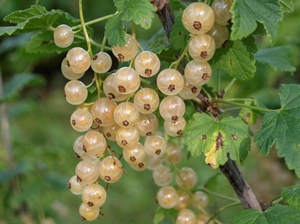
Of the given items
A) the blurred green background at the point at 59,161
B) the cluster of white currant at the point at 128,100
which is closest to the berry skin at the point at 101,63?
the cluster of white currant at the point at 128,100

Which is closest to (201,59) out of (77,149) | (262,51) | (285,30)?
(77,149)

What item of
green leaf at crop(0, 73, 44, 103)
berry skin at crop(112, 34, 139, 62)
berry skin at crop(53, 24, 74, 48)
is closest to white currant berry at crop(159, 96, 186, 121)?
berry skin at crop(112, 34, 139, 62)

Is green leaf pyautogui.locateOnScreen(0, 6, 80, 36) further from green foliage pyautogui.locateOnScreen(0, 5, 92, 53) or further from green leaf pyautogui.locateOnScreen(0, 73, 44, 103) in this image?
green leaf pyautogui.locateOnScreen(0, 73, 44, 103)

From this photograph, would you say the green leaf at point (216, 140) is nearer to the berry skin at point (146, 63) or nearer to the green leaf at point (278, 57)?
the berry skin at point (146, 63)

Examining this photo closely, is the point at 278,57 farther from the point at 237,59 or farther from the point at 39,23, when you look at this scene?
the point at 39,23

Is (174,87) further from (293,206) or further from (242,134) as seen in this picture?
(293,206)

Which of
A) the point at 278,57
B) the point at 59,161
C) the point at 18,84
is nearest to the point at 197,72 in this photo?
the point at 278,57
